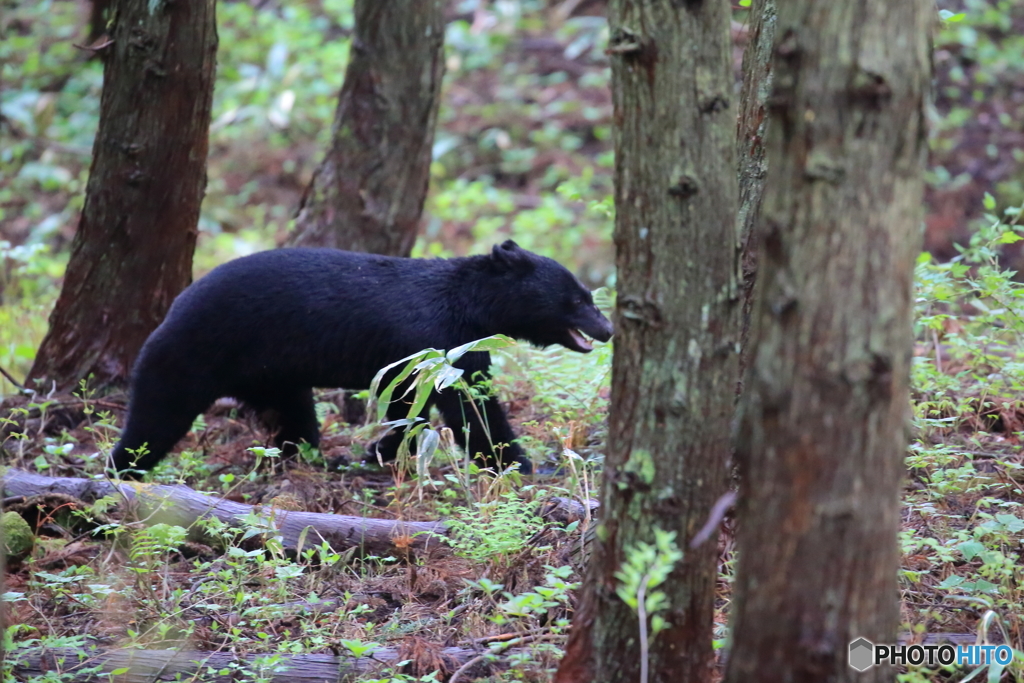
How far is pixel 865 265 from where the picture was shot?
2.24 meters

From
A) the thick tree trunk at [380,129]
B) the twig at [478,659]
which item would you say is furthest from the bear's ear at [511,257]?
the twig at [478,659]

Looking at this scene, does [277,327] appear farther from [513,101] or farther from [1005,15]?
[1005,15]

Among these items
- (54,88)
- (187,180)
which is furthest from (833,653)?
(54,88)

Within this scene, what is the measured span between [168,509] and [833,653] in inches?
128

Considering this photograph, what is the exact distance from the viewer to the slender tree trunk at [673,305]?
2.72 metres

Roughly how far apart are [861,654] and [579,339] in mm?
4015

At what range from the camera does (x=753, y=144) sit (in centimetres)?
416

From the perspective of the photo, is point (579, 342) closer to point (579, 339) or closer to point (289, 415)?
point (579, 339)

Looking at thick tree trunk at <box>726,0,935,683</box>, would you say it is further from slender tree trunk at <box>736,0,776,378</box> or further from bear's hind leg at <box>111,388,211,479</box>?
bear's hind leg at <box>111,388,211,479</box>

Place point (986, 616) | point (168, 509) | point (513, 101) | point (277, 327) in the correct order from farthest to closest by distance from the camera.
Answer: point (513, 101)
point (277, 327)
point (168, 509)
point (986, 616)

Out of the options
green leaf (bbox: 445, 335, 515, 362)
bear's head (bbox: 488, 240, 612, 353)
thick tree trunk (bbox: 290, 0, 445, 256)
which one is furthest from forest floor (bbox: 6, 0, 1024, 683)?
thick tree trunk (bbox: 290, 0, 445, 256)

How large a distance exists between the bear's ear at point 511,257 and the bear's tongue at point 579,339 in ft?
1.72

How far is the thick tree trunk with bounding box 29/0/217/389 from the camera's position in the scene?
19.6 ft

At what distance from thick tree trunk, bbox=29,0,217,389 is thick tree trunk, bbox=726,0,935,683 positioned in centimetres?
470
